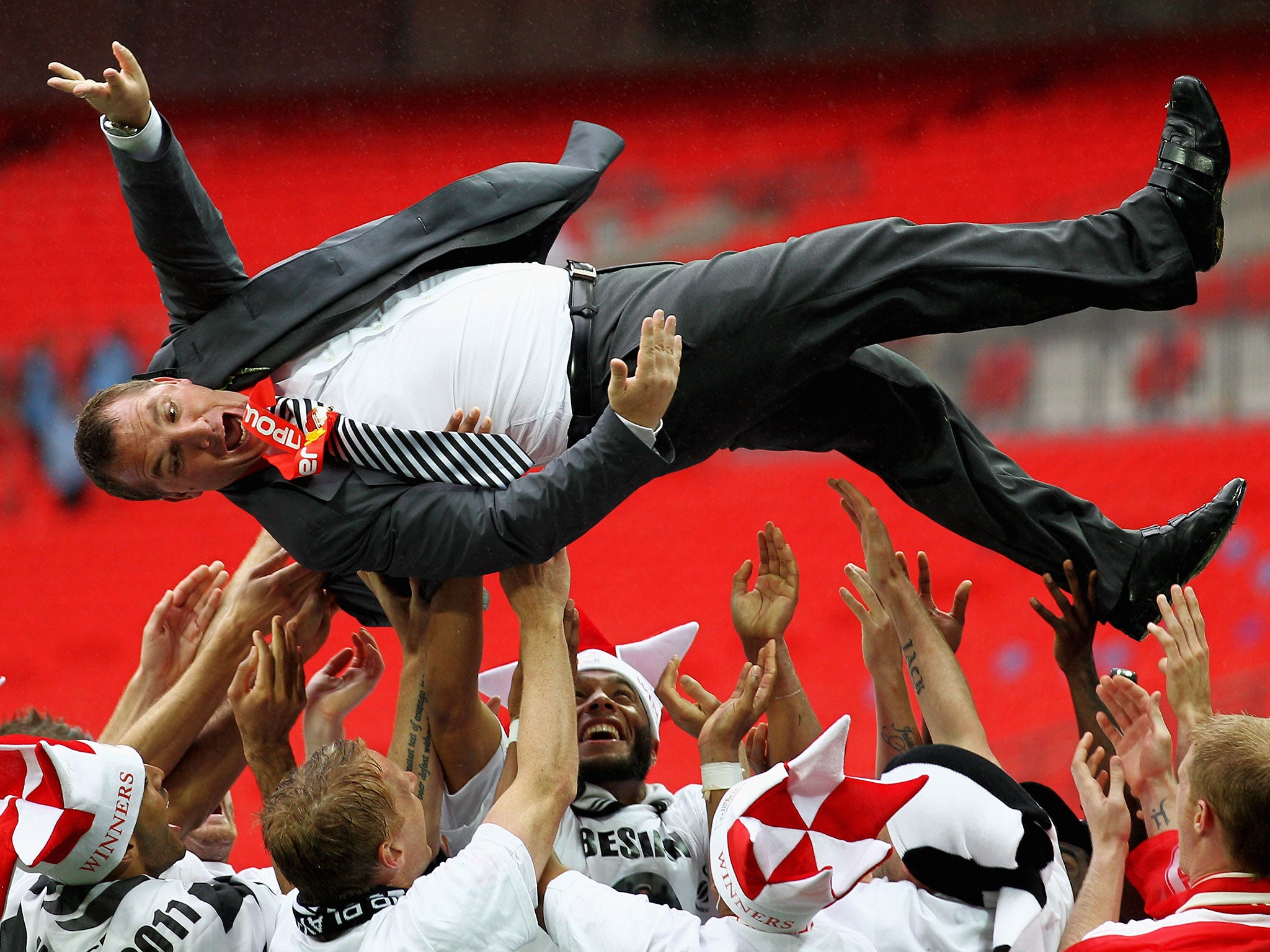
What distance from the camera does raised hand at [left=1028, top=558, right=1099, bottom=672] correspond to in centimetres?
195

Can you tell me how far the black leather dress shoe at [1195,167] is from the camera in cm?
170

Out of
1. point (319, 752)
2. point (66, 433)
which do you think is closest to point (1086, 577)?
point (319, 752)

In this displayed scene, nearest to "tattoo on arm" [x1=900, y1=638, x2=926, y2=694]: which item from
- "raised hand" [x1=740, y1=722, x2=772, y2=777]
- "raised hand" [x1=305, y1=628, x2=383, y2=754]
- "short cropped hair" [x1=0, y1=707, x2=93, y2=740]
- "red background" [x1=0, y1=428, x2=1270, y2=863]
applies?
"raised hand" [x1=740, y1=722, x2=772, y2=777]

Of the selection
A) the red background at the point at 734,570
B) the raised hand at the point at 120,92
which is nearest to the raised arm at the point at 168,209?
the raised hand at the point at 120,92

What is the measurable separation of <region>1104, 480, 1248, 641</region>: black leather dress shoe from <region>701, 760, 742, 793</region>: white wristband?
2.11ft

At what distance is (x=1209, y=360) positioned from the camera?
446 centimetres

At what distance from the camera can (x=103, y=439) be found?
164cm

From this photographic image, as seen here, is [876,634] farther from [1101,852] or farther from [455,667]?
[455,667]

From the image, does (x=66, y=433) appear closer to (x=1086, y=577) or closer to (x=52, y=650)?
(x=52, y=650)

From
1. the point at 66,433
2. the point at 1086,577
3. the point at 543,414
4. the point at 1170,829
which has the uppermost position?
the point at 543,414

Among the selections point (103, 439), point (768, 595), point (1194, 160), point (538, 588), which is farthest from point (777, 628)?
point (103, 439)

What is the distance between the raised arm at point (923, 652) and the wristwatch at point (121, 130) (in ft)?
3.49

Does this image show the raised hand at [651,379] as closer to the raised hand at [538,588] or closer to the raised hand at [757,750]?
the raised hand at [538,588]

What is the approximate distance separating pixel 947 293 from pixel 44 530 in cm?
368
